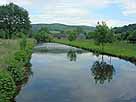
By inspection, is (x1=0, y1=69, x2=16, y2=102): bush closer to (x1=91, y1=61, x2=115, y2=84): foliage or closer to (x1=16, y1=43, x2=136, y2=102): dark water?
(x1=16, y1=43, x2=136, y2=102): dark water

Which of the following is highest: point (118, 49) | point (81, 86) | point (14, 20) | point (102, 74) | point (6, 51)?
point (14, 20)

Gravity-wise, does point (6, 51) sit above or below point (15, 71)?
above

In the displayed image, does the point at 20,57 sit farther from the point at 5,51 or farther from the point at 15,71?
the point at 5,51

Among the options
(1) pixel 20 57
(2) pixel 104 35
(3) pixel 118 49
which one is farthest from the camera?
(3) pixel 118 49

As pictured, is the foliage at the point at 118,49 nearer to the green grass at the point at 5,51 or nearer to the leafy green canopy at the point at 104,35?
the leafy green canopy at the point at 104,35

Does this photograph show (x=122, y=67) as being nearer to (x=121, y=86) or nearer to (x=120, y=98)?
(x=121, y=86)

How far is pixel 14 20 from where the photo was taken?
122312 millimetres

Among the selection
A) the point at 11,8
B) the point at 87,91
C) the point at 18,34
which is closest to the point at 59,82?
the point at 87,91

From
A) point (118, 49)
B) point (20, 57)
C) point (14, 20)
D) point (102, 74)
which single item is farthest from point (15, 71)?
point (14, 20)

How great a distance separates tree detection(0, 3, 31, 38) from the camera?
12112 centimetres

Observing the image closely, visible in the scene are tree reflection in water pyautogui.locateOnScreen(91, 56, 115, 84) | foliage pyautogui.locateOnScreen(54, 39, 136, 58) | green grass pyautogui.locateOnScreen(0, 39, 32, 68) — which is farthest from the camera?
foliage pyautogui.locateOnScreen(54, 39, 136, 58)

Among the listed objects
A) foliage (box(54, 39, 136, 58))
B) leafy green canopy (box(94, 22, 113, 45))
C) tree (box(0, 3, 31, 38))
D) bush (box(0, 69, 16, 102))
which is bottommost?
foliage (box(54, 39, 136, 58))

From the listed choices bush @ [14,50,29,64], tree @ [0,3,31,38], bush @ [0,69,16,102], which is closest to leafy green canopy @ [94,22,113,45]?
bush @ [14,50,29,64]

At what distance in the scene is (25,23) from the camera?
123 meters
